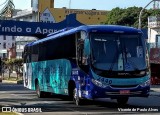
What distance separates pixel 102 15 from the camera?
120m

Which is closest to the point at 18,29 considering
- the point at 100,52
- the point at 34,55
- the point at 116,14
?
the point at 34,55

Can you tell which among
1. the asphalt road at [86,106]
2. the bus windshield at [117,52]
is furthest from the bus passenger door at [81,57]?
the asphalt road at [86,106]

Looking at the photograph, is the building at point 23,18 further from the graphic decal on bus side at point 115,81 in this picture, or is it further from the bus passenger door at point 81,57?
the graphic decal on bus side at point 115,81

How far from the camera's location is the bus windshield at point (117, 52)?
56.4 feet

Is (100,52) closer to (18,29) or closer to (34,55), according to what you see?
(34,55)

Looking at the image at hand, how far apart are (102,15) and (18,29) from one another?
82.3 meters

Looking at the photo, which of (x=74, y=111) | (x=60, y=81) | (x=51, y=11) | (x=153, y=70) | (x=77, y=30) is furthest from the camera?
(x=51, y=11)

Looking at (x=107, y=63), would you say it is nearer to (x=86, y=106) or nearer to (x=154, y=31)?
(x=86, y=106)

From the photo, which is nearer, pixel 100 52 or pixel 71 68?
pixel 100 52

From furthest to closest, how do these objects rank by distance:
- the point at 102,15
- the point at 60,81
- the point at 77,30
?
the point at 102,15, the point at 60,81, the point at 77,30

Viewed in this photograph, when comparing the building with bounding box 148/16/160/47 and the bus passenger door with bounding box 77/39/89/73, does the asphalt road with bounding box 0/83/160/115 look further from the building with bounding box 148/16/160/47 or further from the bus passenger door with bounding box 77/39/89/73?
the building with bounding box 148/16/160/47

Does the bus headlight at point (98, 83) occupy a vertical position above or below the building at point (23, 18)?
below

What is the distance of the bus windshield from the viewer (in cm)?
1720

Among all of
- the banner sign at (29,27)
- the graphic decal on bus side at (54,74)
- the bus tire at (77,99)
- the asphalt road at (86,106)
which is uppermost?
the banner sign at (29,27)
